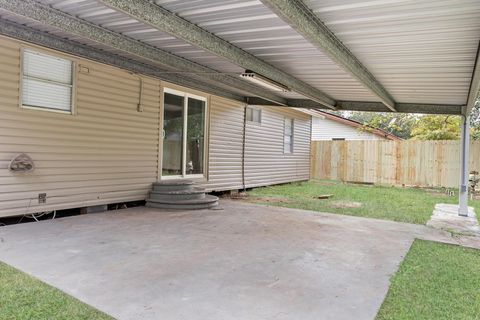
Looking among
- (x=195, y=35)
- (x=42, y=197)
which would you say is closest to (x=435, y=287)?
(x=195, y=35)

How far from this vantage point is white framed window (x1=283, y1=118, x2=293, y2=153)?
43.8 ft

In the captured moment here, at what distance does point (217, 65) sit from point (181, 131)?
234 centimetres

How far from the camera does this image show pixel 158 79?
24.6ft

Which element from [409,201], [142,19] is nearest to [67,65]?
[142,19]

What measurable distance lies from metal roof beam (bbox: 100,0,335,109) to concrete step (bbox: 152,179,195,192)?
306 centimetres

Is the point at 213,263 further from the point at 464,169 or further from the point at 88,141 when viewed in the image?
the point at 464,169

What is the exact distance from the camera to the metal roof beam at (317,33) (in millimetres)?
3092

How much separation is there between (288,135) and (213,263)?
1028cm

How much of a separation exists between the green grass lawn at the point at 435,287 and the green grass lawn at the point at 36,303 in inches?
83.0

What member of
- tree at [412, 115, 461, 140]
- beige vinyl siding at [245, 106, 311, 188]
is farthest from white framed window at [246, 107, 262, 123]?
tree at [412, 115, 461, 140]

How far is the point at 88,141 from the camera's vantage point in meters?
6.32

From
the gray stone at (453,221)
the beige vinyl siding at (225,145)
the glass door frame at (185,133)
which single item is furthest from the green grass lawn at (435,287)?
the beige vinyl siding at (225,145)

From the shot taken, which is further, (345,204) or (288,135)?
(288,135)

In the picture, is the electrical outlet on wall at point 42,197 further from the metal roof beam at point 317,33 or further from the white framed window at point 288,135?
the white framed window at point 288,135
